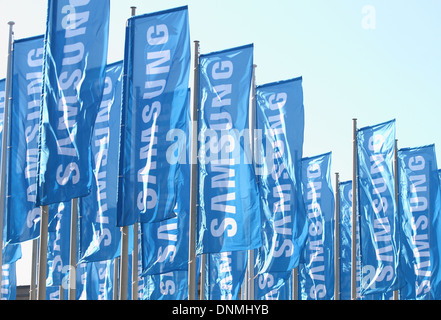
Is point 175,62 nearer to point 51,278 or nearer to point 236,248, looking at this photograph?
point 236,248

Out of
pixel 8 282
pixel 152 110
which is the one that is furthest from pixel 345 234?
pixel 152 110

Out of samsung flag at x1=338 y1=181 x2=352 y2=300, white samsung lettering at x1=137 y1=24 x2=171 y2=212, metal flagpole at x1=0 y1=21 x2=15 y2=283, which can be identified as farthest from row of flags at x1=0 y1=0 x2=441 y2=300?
samsung flag at x1=338 y1=181 x2=352 y2=300

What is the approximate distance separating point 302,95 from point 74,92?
7.66 m

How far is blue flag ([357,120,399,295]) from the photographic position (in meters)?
26.5

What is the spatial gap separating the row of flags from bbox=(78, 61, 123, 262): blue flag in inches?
1.0

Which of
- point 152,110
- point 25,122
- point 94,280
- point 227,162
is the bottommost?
point 94,280

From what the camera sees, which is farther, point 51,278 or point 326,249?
point 326,249

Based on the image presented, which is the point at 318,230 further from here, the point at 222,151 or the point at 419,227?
the point at 222,151

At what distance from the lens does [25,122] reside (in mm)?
20031

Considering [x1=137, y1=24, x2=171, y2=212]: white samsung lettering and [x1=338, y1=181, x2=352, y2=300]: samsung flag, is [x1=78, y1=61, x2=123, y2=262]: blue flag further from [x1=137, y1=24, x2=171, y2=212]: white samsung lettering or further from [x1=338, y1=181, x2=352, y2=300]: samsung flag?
[x1=338, y1=181, x2=352, y2=300]: samsung flag

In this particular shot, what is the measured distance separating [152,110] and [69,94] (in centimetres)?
182

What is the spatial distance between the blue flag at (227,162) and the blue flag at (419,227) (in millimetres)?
10741
